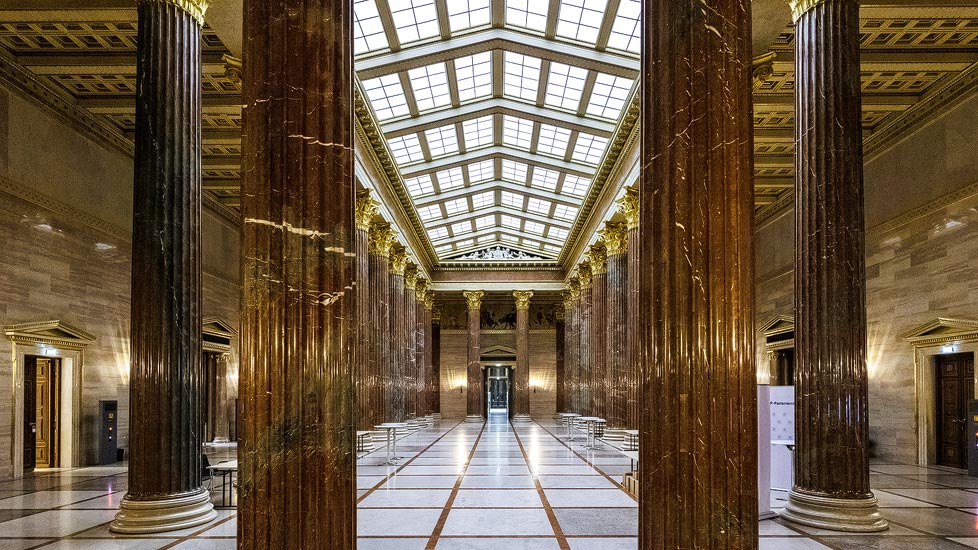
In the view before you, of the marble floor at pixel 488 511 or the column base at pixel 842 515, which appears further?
the column base at pixel 842 515

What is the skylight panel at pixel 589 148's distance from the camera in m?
21.0

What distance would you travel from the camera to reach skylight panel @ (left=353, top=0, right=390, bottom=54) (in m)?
13.9

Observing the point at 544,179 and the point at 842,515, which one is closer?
the point at 842,515

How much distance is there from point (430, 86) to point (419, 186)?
8.52m

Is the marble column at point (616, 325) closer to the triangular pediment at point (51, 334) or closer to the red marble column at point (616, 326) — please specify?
the red marble column at point (616, 326)

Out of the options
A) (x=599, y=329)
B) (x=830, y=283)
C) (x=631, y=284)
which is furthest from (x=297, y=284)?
(x=599, y=329)

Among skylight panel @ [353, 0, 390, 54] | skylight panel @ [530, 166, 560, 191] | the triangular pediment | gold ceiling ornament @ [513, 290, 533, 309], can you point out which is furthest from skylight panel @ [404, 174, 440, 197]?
the triangular pediment

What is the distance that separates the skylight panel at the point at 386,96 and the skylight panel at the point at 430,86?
1.20ft

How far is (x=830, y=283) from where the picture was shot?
7953 mm

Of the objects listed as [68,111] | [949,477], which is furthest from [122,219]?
[949,477]

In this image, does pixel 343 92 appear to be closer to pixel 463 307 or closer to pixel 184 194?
pixel 184 194

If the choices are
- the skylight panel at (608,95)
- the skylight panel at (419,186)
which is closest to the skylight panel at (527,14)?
the skylight panel at (608,95)

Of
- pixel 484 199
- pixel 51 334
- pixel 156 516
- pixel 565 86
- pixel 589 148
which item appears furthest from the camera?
pixel 484 199

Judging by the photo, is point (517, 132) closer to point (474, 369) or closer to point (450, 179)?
point (450, 179)
